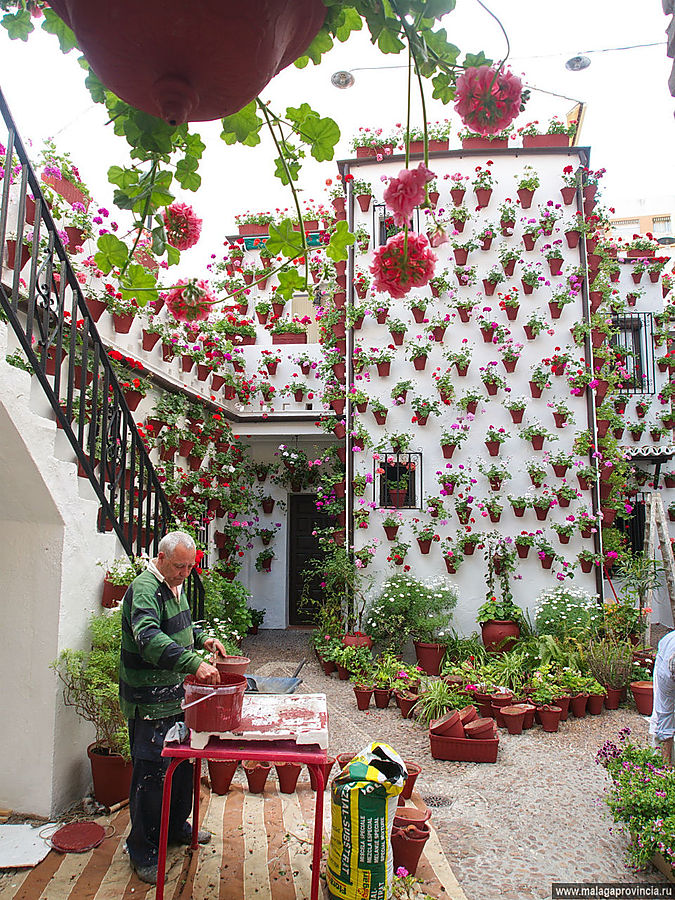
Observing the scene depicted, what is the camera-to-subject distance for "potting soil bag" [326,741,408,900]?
9.86 feet

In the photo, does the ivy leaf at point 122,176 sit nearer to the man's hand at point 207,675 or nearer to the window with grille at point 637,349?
the man's hand at point 207,675

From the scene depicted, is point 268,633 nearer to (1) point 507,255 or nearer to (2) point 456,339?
(2) point 456,339

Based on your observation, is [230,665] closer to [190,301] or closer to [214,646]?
[214,646]

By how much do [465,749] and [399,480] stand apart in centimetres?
389

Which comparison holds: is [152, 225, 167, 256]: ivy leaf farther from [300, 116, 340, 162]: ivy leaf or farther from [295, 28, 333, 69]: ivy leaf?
[295, 28, 333, 69]: ivy leaf

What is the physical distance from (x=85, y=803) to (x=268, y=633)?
249 inches

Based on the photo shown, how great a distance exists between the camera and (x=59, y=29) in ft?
4.33

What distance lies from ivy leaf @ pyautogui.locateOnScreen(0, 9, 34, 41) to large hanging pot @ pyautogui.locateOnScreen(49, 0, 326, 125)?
58 centimetres

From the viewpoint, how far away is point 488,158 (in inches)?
353

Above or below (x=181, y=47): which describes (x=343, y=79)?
above

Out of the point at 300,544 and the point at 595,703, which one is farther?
the point at 300,544

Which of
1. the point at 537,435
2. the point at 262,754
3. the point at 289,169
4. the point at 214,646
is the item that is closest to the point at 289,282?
the point at 289,169

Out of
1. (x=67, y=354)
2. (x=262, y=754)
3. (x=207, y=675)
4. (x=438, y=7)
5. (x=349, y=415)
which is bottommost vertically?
(x=262, y=754)

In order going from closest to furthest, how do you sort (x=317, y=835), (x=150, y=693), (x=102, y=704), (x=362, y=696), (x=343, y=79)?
(x=343, y=79) → (x=317, y=835) → (x=150, y=693) → (x=102, y=704) → (x=362, y=696)
